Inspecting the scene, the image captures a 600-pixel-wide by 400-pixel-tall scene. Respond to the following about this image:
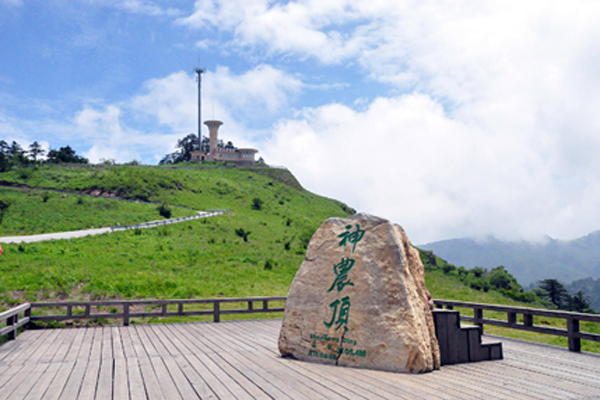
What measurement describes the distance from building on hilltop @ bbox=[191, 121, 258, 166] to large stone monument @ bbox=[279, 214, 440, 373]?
10365 cm

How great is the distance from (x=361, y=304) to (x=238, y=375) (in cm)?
234

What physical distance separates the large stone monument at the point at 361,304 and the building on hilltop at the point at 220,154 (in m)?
104

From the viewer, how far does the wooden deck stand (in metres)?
5.75

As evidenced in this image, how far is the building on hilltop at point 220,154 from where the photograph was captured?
112 m

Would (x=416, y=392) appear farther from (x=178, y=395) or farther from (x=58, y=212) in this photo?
(x=58, y=212)

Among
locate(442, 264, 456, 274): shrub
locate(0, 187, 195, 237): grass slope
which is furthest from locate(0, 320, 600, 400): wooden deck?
locate(442, 264, 456, 274): shrub

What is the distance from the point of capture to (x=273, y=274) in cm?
2286

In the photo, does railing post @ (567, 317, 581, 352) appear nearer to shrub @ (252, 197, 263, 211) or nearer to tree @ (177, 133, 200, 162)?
shrub @ (252, 197, 263, 211)

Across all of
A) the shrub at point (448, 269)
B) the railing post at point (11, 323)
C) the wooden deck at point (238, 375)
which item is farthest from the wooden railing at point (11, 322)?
the shrub at point (448, 269)

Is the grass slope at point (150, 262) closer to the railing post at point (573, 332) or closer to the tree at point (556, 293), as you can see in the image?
the railing post at point (573, 332)

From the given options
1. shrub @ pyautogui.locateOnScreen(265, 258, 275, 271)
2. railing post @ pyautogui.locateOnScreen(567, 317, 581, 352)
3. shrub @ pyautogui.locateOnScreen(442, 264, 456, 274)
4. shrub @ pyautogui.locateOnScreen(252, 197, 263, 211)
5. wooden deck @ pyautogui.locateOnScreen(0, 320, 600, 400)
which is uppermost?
shrub @ pyautogui.locateOnScreen(252, 197, 263, 211)

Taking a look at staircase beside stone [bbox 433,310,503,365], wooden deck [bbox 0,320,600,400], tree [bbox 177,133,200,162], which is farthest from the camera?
tree [bbox 177,133,200,162]

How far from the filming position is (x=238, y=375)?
666 centimetres

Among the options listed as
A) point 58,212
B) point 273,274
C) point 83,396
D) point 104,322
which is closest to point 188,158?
point 58,212
